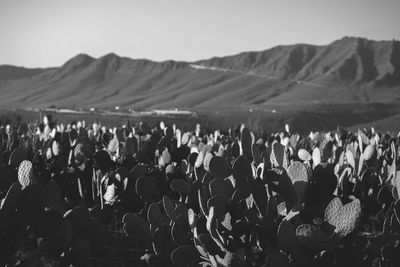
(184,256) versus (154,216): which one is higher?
(154,216)

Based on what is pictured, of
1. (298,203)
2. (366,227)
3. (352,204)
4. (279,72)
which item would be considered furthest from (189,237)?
(279,72)

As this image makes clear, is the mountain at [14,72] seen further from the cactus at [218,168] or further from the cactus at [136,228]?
the cactus at [136,228]

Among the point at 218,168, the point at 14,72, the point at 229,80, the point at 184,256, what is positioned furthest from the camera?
the point at 14,72

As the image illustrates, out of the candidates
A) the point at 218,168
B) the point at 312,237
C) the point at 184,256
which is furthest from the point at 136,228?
the point at 312,237

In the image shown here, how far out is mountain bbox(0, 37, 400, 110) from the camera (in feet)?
332

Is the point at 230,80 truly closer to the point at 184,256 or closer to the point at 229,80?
the point at 229,80

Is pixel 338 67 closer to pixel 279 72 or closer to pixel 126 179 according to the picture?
pixel 279 72

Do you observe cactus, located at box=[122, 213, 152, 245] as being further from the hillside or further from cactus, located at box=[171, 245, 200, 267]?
the hillside

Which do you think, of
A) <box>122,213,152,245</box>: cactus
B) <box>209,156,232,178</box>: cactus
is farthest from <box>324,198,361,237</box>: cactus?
<box>122,213,152,245</box>: cactus

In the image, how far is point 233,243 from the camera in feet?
9.45

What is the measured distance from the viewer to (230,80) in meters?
122

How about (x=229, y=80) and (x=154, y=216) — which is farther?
(x=229, y=80)

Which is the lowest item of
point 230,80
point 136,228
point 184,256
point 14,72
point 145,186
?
point 184,256

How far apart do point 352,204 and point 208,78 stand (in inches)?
5036
